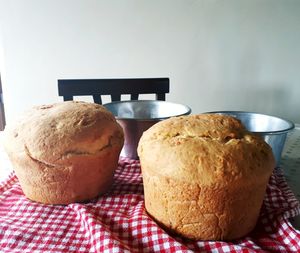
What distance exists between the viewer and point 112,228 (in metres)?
0.74

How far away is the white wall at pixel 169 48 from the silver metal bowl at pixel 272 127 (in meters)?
1.06

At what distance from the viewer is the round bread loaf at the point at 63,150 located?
0.81 meters

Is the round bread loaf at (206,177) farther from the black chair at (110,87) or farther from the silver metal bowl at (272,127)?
the black chair at (110,87)

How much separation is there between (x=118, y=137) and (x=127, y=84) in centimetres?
90

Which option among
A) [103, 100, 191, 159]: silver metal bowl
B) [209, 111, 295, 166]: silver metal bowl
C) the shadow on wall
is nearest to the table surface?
[209, 111, 295, 166]: silver metal bowl

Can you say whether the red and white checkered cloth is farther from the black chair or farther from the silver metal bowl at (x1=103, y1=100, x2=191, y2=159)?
the black chair

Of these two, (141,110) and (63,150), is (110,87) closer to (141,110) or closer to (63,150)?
(141,110)

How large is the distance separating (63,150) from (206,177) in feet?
1.30

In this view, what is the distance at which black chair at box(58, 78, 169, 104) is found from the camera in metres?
1.63

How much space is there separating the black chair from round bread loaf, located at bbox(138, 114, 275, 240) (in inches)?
38.8

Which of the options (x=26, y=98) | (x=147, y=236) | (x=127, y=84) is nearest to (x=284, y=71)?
(x=127, y=84)

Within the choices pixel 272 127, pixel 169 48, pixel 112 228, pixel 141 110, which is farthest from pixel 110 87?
pixel 112 228

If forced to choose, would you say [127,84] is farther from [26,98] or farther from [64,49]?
[26,98]

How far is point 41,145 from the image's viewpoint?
0.80 m
